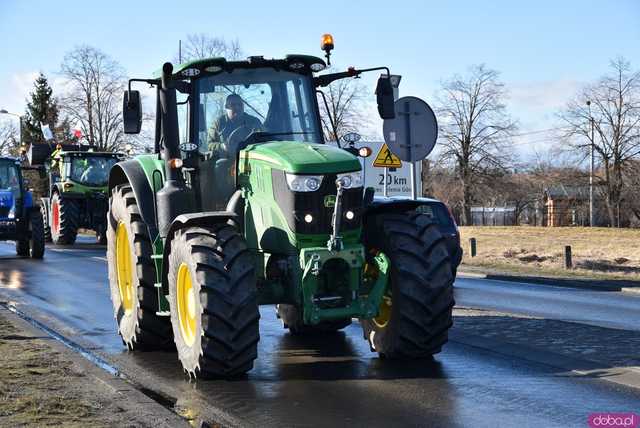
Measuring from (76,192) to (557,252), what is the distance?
592 inches

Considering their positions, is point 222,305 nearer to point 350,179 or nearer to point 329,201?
point 329,201

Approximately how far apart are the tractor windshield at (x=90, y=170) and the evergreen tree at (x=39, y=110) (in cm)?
5532

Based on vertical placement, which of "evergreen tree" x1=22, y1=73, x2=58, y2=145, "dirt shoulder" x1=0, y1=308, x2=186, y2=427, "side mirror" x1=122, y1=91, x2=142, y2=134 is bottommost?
"dirt shoulder" x1=0, y1=308, x2=186, y2=427

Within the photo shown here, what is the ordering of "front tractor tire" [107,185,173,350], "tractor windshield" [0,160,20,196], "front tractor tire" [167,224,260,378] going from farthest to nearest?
"tractor windshield" [0,160,20,196] < "front tractor tire" [107,185,173,350] < "front tractor tire" [167,224,260,378]

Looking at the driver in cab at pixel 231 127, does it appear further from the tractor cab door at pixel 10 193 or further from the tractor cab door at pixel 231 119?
the tractor cab door at pixel 10 193

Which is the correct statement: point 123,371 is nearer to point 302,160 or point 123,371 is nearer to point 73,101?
point 302,160

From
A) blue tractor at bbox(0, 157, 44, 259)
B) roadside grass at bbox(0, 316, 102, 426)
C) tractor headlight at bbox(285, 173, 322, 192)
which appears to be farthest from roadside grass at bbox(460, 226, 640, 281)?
roadside grass at bbox(0, 316, 102, 426)

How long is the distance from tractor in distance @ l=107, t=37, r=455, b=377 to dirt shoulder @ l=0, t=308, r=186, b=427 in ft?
2.74

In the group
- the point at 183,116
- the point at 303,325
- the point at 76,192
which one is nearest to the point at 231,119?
the point at 183,116

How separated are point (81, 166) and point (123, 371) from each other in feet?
75.3

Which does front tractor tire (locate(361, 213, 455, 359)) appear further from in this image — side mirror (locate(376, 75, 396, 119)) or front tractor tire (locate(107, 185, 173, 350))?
front tractor tire (locate(107, 185, 173, 350))

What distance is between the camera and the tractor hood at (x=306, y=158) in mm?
8109

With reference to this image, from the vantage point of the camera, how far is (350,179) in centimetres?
830

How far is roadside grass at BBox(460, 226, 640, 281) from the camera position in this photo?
73.2 feet
